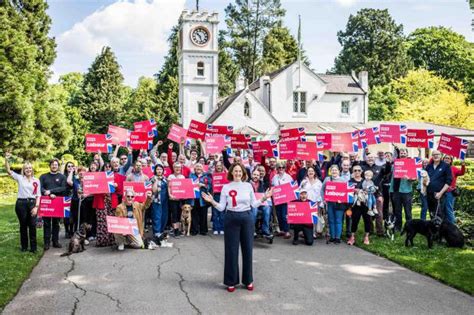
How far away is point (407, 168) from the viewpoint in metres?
13.4

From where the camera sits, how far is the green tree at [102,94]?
6794 cm

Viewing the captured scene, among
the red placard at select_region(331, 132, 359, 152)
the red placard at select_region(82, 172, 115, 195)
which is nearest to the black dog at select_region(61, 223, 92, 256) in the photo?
the red placard at select_region(82, 172, 115, 195)

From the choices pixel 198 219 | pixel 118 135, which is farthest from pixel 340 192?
pixel 118 135

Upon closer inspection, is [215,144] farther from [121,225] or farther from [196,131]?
[121,225]

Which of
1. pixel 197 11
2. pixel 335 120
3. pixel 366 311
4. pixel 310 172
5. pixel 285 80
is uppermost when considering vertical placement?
pixel 197 11

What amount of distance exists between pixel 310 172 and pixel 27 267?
23.1 feet

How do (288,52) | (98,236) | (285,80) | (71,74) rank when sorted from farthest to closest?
1. (71,74)
2. (288,52)
3. (285,80)
4. (98,236)

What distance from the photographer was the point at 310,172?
1322 centimetres

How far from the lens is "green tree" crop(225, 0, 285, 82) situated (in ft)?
231

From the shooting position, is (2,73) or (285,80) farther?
(285,80)

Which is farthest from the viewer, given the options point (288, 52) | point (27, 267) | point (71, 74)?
point (71, 74)

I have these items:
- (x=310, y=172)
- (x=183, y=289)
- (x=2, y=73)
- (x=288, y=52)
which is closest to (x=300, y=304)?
(x=183, y=289)

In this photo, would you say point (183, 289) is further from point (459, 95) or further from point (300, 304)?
point (459, 95)

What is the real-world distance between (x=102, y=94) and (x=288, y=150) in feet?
190
